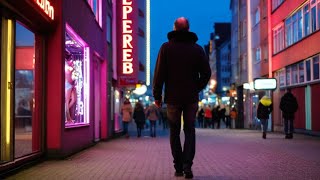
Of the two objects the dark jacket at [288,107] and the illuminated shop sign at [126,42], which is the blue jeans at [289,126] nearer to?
the dark jacket at [288,107]

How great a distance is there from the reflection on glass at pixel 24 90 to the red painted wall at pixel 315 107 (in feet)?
51.9

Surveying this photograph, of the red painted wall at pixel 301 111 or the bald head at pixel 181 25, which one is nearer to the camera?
the bald head at pixel 181 25

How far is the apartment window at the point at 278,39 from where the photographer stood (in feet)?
112

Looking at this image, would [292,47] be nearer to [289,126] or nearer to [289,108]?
[289,126]

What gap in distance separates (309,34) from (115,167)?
58.9 feet

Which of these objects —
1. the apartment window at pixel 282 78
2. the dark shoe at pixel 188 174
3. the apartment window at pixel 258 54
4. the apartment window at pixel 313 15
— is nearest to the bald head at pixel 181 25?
the dark shoe at pixel 188 174

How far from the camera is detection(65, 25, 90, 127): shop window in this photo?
1507 centimetres

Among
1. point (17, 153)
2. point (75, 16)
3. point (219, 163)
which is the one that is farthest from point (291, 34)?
point (17, 153)

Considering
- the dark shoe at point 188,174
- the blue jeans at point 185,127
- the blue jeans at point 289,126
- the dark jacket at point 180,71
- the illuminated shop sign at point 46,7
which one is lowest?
the dark shoe at point 188,174

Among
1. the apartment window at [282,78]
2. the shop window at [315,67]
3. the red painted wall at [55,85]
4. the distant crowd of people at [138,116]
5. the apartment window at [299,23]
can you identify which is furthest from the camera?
the apartment window at [282,78]

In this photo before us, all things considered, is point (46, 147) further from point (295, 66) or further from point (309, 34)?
point (295, 66)

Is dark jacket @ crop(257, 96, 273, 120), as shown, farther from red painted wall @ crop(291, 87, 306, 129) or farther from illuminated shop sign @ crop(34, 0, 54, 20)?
illuminated shop sign @ crop(34, 0, 54, 20)

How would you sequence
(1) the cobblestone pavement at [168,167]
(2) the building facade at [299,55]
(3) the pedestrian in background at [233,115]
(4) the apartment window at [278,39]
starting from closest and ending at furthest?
(1) the cobblestone pavement at [168,167], (2) the building facade at [299,55], (4) the apartment window at [278,39], (3) the pedestrian in background at [233,115]

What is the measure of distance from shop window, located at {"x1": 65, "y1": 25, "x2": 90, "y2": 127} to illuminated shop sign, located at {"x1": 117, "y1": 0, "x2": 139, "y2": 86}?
36.5ft
